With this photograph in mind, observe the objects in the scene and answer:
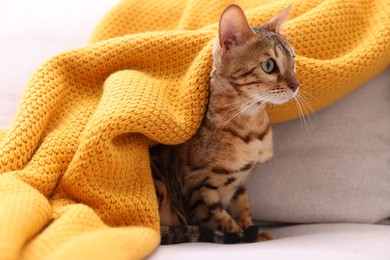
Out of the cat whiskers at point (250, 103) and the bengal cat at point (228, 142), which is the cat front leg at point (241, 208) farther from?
the cat whiskers at point (250, 103)

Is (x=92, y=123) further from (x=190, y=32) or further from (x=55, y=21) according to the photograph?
(x=55, y=21)

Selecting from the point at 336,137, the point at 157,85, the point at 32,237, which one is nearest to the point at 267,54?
the point at 157,85

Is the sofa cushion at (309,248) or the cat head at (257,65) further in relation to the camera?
the cat head at (257,65)

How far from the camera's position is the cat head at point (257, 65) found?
1.10 m

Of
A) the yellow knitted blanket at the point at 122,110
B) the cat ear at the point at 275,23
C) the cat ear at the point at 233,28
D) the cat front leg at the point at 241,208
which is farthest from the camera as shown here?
the cat front leg at the point at 241,208

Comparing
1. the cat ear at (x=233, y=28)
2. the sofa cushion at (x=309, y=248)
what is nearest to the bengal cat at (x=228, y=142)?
the cat ear at (x=233, y=28)

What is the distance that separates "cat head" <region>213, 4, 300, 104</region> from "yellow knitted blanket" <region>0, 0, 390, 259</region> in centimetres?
6

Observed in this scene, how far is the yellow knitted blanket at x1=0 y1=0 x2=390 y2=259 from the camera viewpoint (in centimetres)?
91

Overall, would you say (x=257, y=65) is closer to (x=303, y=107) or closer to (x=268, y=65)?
(x=268, y=65)

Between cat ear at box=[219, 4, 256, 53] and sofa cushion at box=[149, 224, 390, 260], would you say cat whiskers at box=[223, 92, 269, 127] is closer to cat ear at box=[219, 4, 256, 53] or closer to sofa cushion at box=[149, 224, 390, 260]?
cat ear at box=[219, 4, 256, 53]

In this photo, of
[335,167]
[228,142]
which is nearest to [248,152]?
[228,142]

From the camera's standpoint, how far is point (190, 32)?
1.23 metres

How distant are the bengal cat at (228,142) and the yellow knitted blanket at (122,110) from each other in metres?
0.06

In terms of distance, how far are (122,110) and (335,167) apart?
2.09ft
